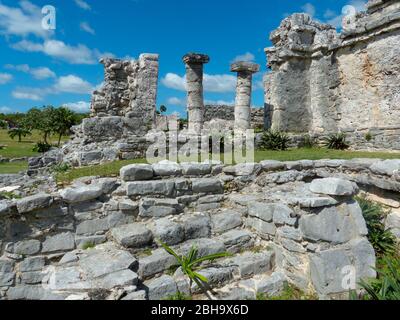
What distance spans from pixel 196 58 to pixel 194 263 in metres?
8.77

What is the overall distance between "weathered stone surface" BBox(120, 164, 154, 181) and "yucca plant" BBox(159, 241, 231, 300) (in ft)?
3.88

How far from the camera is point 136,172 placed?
480 cm

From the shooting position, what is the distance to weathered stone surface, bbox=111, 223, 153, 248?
13.1 ft

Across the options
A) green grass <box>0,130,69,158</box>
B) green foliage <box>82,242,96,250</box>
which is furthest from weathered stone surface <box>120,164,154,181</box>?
green grass <box>0,130,69,158</box>

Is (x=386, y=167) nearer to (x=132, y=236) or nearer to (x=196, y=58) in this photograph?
(x=132, y=236)

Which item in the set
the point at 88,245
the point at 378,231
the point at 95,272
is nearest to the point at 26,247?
the point at 88,245

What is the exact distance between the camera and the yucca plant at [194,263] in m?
3.76

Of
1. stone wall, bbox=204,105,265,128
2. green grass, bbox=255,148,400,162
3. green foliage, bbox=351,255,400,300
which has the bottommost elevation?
green foliage, bbox=351,255,400,300

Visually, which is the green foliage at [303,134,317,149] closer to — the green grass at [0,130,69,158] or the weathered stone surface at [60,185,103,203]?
the weathered stone surface at [60,185,103,203]

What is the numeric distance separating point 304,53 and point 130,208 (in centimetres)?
1055

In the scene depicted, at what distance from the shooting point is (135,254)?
3.97m

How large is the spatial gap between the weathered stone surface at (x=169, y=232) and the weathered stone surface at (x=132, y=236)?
0.13 m

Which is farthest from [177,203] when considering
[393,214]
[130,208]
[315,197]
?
[393,214]

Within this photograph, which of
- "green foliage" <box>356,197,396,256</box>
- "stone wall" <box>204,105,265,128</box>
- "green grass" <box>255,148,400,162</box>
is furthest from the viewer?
"stone wall" <box>204,105,265,128</box>
